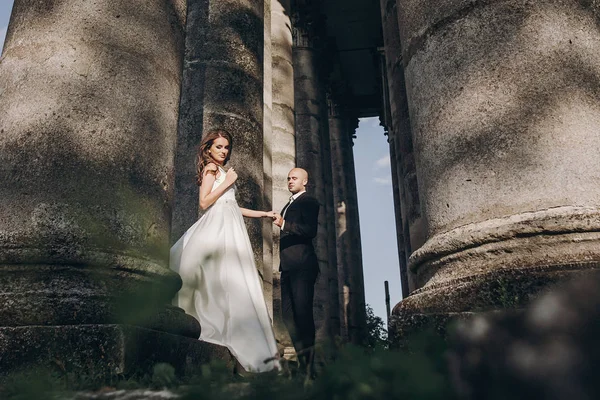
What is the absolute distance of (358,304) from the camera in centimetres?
2139

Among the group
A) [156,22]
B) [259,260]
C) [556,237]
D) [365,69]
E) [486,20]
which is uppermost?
[365,69]

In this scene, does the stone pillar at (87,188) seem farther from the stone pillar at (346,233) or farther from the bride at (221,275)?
the stone pillar at (346,233)

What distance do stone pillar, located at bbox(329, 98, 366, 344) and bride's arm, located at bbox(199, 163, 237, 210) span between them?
1523 centimetres

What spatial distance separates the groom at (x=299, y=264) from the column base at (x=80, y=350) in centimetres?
229

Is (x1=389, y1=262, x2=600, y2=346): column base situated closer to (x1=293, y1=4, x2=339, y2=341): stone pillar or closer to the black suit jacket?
the black suit jacket

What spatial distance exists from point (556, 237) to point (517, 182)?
40 centimetres

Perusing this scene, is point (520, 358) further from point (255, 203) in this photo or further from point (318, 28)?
point (318, 28)

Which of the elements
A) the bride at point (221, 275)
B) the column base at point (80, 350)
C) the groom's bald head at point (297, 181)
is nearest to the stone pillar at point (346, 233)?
the groom's bald head at point (297, 181)

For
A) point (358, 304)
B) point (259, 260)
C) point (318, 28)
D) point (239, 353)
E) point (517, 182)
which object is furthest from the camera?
point (358, 304)

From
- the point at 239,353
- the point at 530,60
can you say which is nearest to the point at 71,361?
the point at 239,353

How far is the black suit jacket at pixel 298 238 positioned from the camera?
547cm

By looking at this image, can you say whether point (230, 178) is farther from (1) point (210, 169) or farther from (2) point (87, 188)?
(2) point (87, 188)

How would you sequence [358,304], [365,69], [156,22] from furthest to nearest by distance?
[365,69] → [358,304] → [156,22]

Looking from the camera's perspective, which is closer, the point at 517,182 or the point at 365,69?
the point at 517,182
